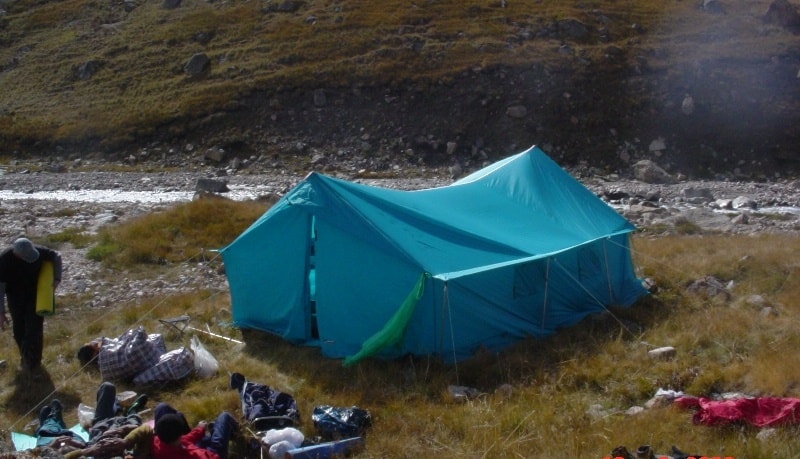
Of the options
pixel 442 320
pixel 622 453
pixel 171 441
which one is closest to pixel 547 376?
pixel 442 320

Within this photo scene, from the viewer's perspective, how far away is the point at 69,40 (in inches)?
1909

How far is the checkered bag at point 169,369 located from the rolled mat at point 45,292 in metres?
1.33

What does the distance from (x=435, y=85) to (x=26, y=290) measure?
2814 centimetres

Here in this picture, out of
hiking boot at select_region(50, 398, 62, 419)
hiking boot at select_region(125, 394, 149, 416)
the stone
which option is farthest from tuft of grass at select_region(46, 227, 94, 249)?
the stone

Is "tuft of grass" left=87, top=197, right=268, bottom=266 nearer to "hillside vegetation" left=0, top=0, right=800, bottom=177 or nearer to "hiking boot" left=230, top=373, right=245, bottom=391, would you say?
"hiking boot" left=230, top=373, right=245, bottom=391

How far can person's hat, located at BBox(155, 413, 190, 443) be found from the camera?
7.24 meters

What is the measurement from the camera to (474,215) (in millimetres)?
12172

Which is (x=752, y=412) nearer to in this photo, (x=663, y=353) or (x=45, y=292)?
(x=663, y=353)

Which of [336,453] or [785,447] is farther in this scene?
[336,453]

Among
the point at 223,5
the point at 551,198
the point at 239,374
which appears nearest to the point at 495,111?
the point at 223,5

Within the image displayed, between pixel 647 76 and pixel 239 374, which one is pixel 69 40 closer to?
pixel 647 76

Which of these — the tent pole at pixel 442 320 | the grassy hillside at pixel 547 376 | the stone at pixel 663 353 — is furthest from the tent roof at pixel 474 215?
→ the stone at pixel 663 353

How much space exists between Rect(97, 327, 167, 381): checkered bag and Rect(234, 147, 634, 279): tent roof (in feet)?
7.73

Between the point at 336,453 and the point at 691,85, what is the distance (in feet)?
107
